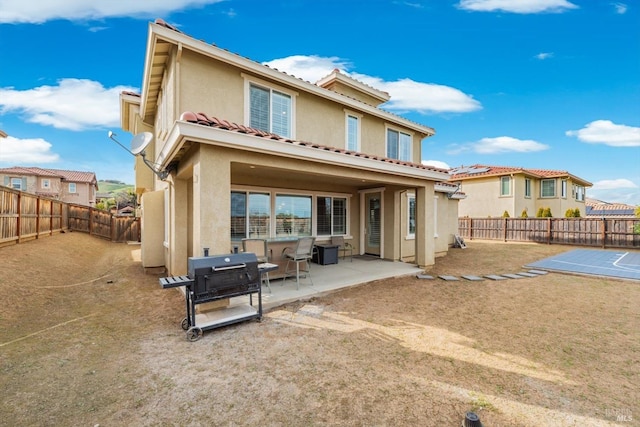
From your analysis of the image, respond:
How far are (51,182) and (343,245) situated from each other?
4361cm

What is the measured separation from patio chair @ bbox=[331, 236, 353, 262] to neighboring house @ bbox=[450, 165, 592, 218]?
1751cm

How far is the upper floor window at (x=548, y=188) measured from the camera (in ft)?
82.7

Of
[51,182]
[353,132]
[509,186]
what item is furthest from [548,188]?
[51,182]

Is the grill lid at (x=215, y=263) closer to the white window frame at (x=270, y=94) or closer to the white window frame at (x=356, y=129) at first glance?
the white window frame at (x=270, y=94)

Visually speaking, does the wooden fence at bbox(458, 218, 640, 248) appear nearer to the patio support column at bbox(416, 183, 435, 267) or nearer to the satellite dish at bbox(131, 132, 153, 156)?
the patio support column at bbox(416, 183, 435, 267)

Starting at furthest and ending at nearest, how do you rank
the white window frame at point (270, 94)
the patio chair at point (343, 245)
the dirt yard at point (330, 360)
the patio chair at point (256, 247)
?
the patio chair at point (343, 245), the white window frame at point (270, 94), the patio chair at point (256, 247), the dirt yard at point (330, 360)

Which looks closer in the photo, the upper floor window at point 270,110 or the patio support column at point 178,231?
the patio support column at point 178,231

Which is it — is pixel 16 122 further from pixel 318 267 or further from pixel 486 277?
pixel 486 277

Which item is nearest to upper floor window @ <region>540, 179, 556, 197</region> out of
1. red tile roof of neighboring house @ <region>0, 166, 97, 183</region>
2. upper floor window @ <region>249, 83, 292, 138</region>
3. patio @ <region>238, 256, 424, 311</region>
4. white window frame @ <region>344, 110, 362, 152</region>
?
patio @ <region>238, 256, 424, 311</region>

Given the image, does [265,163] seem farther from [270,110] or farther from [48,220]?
[48,220]

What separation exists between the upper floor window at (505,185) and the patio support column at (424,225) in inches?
677

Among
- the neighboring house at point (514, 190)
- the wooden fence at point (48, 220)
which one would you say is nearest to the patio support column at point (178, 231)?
the wooden fence at point (48, 220)

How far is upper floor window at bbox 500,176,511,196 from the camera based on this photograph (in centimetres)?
2328

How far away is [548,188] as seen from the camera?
25.5m
